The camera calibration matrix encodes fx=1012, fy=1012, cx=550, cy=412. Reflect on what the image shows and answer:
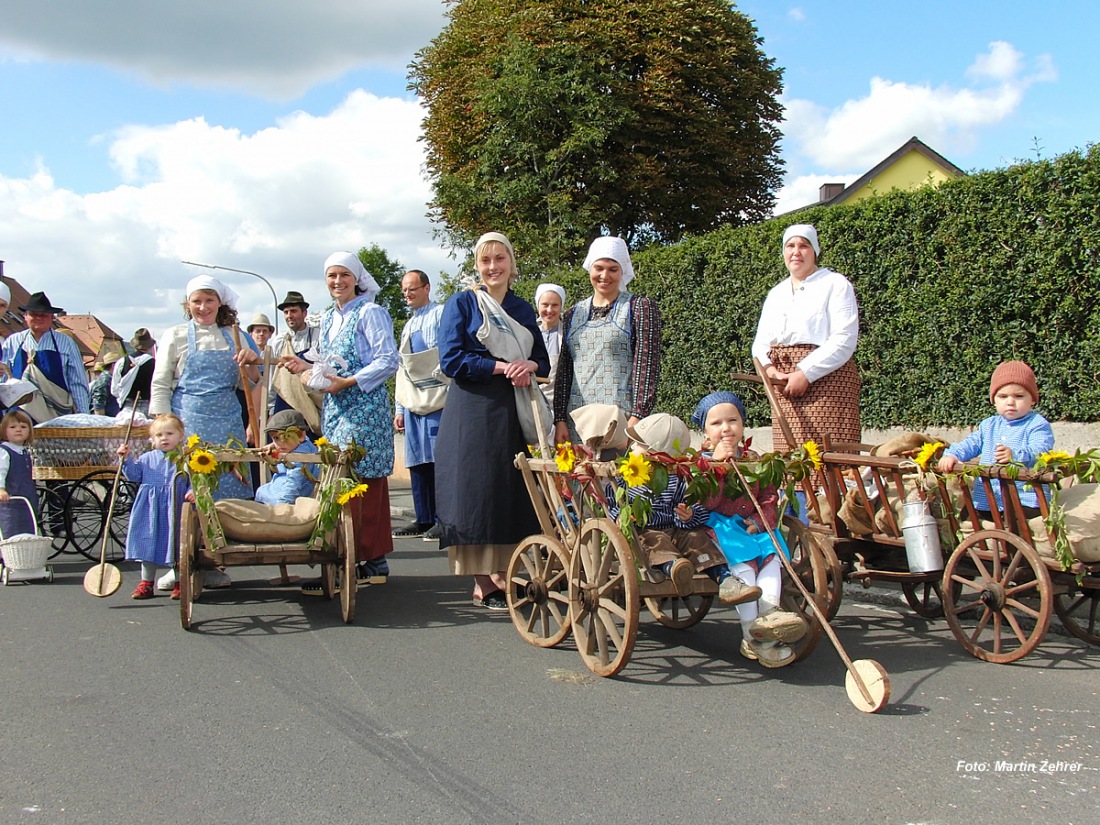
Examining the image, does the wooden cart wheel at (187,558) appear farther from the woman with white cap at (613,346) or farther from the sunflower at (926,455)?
the sunflower at (926,455)

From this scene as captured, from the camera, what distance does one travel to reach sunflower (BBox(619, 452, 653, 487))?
4367mm

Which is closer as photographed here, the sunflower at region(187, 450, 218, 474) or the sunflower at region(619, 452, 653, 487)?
the sunflower at region(619, 452, 653, 487)

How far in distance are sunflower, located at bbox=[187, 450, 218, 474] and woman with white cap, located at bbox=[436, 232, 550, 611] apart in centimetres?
131

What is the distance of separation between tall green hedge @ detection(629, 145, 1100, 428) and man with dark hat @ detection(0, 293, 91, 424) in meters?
7.56

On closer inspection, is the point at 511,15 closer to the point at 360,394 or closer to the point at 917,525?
the point at 360,394

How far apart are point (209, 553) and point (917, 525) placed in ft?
12.5

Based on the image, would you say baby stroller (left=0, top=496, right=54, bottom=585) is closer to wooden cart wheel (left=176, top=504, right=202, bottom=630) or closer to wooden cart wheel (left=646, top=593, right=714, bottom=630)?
wooden cart wheel (left=176, top=504, right=202, bottom=630)

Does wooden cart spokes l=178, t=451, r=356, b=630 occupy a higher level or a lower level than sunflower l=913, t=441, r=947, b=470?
lower

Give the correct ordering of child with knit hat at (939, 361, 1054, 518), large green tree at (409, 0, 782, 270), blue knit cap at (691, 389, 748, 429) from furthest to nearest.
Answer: large green tree at (409, 0, 782, 270), child with knit hat at (939, 361, 1054, 518), blue knit cap at (691, 389, 748, 429)

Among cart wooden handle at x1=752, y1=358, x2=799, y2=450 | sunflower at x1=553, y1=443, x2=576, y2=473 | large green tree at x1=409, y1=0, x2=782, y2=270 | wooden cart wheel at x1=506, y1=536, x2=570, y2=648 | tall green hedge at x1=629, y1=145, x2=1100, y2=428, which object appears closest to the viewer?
sunflower at x1=553, y1=443, x2=576, y2=473

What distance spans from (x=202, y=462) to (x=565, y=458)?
2323 mm

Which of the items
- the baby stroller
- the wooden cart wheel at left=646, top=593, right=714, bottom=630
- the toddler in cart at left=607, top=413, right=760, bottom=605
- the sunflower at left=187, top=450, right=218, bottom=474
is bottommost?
the wooden cart wheel at left=646, top=593, right=714, bottom=630

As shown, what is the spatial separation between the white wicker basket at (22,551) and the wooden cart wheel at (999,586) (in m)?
6.21

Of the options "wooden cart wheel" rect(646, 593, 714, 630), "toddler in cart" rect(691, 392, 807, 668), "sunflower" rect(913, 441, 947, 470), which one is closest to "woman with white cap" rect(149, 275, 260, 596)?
"wooden cart wheel" rect(646, 593, 714, 630)
